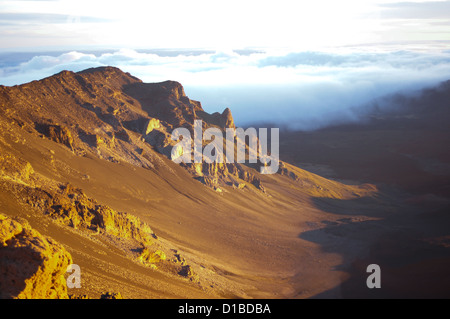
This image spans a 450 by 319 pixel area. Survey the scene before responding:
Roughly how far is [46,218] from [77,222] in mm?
2416

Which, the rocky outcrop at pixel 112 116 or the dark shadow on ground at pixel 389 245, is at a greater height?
the rocky outcrop at pixel 112 116

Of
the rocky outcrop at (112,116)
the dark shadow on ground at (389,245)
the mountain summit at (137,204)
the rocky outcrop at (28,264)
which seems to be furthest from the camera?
the rocky outcrop at (112,116)

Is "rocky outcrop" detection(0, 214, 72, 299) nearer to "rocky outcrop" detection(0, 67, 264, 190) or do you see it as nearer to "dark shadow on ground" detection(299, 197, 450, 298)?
"dark shadow on ground" detection(299, 197, 450, 298)

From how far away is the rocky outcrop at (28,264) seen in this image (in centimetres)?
1691

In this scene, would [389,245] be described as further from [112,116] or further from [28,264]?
[28,264]

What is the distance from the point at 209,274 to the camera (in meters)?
33.2

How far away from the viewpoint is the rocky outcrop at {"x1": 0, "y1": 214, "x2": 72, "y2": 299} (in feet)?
55.5

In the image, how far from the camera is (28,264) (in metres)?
17.5

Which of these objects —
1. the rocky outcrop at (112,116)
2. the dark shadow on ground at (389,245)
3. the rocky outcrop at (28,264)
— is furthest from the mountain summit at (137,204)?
the dark shadow on ground at (389,245)

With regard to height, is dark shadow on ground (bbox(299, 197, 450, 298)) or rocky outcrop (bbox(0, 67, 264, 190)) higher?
rocky outcrop (bbox(0, 67, 264, 190))

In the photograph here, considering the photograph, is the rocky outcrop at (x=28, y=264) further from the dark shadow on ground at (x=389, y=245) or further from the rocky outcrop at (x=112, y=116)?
the rocky outcrop at (x=112, y=116)

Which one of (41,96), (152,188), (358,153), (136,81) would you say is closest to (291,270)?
(152,188)

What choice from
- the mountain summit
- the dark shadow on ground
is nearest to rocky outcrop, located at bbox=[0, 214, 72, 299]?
the mountain summit

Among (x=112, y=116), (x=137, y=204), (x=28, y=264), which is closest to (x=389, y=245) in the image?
(x=137, y=204)
